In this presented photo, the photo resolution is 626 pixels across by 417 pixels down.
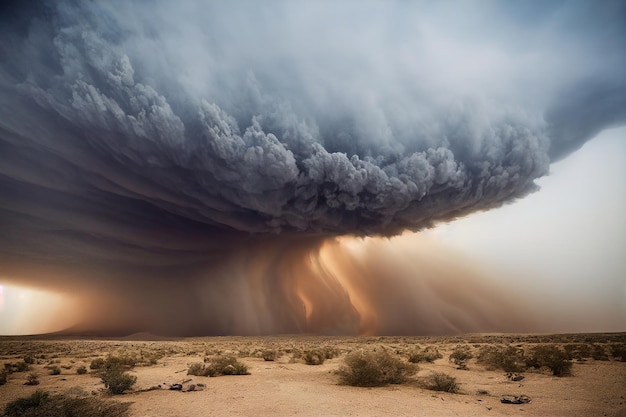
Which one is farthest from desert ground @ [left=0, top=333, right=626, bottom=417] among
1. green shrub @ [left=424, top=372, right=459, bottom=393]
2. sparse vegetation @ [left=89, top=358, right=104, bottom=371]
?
sparse vegetation @ [left=89, top=358, right=104, bottom=371]

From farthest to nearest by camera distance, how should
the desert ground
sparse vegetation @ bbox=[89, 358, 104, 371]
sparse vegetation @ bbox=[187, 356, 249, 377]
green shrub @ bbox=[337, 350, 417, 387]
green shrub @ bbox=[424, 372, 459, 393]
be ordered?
sparse vegetation @ bbox=[89, 358, 104, 371]
sparse vegetation @ bbox=[187, 356, 249, 377]
green shrub @ bbox=[337, 350, 417, 387]
green shrub @ bbox=[424, 372, 459, 393]
the desert ground

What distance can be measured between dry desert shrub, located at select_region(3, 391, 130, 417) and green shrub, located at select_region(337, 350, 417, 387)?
7.93 meters

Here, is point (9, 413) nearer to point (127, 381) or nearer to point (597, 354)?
point (127, 381)

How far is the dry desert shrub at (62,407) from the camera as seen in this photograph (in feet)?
28.7

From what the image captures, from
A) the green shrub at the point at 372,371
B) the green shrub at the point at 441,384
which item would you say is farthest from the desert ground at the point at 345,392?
the green shrub at the point at 372,371

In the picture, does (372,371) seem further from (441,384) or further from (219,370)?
(219,370)

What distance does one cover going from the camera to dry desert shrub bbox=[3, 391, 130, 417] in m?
8.74

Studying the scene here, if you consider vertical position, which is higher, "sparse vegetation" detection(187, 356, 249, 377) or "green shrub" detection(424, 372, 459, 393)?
"green shrub" detection(424, 372, 459, 393)

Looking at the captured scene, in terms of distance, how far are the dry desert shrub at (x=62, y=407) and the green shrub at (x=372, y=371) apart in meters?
7.93

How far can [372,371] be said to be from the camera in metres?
13.2

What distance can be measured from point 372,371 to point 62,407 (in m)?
10.1

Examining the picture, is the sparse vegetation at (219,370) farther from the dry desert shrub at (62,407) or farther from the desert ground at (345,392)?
the dry desert shrub at (62,407)

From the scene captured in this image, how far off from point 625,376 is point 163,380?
19.4m

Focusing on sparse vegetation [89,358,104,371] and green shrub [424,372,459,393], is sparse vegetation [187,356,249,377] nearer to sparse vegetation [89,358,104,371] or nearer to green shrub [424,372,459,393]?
sparse vegetation [89,358,104,371]
